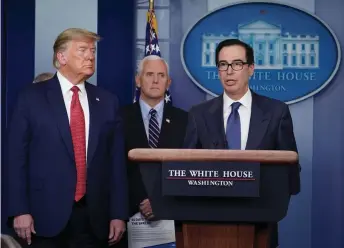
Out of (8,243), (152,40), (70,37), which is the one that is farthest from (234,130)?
(8,243)

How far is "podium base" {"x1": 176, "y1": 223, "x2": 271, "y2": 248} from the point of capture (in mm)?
2115

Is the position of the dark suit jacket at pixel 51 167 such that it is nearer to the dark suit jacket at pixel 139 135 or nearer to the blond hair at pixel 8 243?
the dark suit jacket at pixel 139 135

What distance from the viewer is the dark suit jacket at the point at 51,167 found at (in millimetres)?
Answer: 3055

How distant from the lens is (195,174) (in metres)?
2.12

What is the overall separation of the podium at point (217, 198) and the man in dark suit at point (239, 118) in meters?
0.79

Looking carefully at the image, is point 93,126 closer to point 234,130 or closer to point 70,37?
point 70,37

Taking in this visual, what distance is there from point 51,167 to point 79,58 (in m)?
0.58

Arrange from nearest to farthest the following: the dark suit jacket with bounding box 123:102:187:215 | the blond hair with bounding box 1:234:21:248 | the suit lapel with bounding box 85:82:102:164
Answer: the blond hair with bounding box 1:234:21:248, the suit lapel with bounding box 85:82:102:164, the dark suit jacket with bounding box 123:102:187:215

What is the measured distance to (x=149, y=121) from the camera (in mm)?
3600

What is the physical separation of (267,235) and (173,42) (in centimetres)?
176

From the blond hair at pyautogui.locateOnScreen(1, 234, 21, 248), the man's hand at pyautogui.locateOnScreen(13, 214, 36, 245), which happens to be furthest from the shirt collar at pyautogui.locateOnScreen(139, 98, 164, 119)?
the blond hair at pyautogui.locateOnScreen(1, 234, 21, 248)

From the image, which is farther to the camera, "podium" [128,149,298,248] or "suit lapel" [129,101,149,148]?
"suit lapel" [129,101,149,148]

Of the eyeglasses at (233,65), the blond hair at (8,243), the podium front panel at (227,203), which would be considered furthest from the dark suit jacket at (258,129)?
the blond hair at (8,243)

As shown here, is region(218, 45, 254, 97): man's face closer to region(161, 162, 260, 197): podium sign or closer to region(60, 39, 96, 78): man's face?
region(60, 39, 96, 78): man's face
